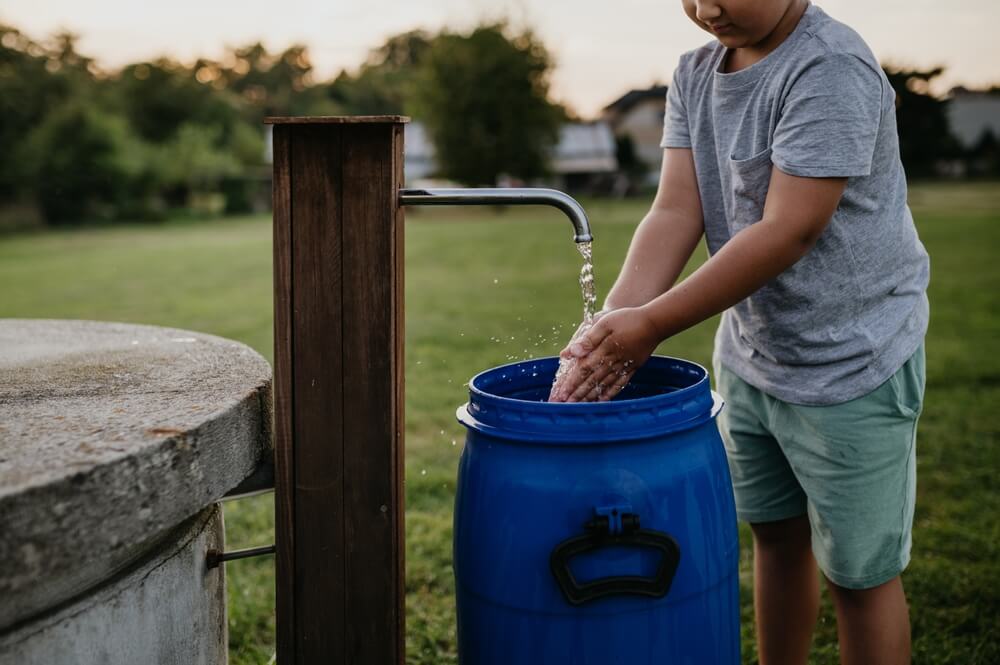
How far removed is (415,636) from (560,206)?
1.50 meters

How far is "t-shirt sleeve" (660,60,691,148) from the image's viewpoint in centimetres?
202

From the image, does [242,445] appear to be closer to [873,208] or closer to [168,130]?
[873,208]

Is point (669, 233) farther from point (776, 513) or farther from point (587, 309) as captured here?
point (776, 513)

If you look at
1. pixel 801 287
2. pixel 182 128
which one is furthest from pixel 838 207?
pixel 182 128

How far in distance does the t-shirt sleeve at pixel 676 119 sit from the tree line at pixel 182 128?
1700 cm

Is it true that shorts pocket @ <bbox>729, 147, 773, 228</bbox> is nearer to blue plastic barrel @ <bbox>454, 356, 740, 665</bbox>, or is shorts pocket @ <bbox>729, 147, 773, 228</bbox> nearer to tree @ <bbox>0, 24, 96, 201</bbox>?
blue plastic barrel @ <bbox>454, 356, 740, 665</bbox>

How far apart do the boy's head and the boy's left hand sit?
0.55 meters

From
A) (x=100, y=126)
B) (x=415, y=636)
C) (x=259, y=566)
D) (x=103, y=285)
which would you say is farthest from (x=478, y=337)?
(x=100, y=126)

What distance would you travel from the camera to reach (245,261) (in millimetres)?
13984

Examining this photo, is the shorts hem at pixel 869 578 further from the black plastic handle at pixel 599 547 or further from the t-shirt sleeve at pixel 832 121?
the t-shirt sleeve at pixel 832 121

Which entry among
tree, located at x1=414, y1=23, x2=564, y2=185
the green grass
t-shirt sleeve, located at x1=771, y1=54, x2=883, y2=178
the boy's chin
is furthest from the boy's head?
tree, located at x1=414, y1=23, x2=564, y2=185

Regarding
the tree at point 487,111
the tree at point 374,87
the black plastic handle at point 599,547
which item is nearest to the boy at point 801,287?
the black plastic handle at point 599,547

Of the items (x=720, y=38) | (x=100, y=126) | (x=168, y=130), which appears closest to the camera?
(x=720, y=38)

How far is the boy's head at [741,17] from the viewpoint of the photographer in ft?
5.49
